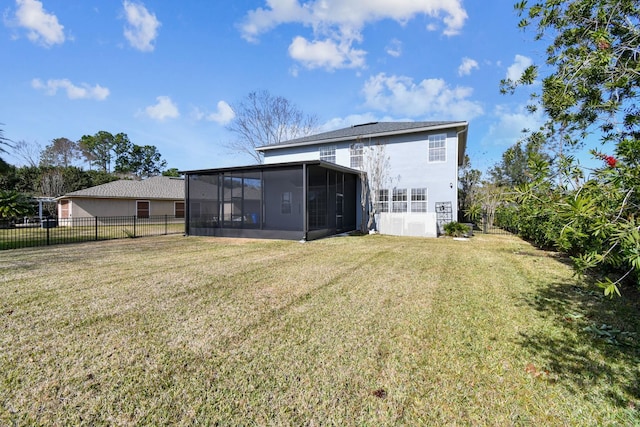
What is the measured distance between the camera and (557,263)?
6.94 meters

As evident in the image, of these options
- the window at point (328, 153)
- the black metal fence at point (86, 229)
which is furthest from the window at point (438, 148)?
the black metal fence at point (86, 229)

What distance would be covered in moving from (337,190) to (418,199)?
407cm

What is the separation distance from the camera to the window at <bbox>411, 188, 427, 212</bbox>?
533 inches

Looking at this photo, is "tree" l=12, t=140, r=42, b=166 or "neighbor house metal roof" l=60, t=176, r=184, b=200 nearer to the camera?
"neighbor house metal roof" l=60, t=176, r=184, b=200

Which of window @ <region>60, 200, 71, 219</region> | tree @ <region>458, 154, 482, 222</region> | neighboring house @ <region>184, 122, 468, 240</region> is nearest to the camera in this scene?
neighboring house @ <region>184, 122, 468, 240</region>

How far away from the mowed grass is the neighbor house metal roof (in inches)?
770

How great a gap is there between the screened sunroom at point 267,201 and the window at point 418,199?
329 centimetres

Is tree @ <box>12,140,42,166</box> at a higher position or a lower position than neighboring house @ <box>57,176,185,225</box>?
higher

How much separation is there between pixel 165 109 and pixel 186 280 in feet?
63.6

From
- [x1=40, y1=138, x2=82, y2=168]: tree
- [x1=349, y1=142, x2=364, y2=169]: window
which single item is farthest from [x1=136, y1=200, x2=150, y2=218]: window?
[x1=40, y1=138, x2=82, y2=168]: tree

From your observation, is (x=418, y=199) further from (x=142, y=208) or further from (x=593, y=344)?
(x=142, y=208)

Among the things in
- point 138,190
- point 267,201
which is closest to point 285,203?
point 267,201

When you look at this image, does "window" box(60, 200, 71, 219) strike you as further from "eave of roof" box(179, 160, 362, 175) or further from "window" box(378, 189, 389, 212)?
"window" box(378, 189, 389, 212)

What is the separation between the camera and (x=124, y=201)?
2262 cm
